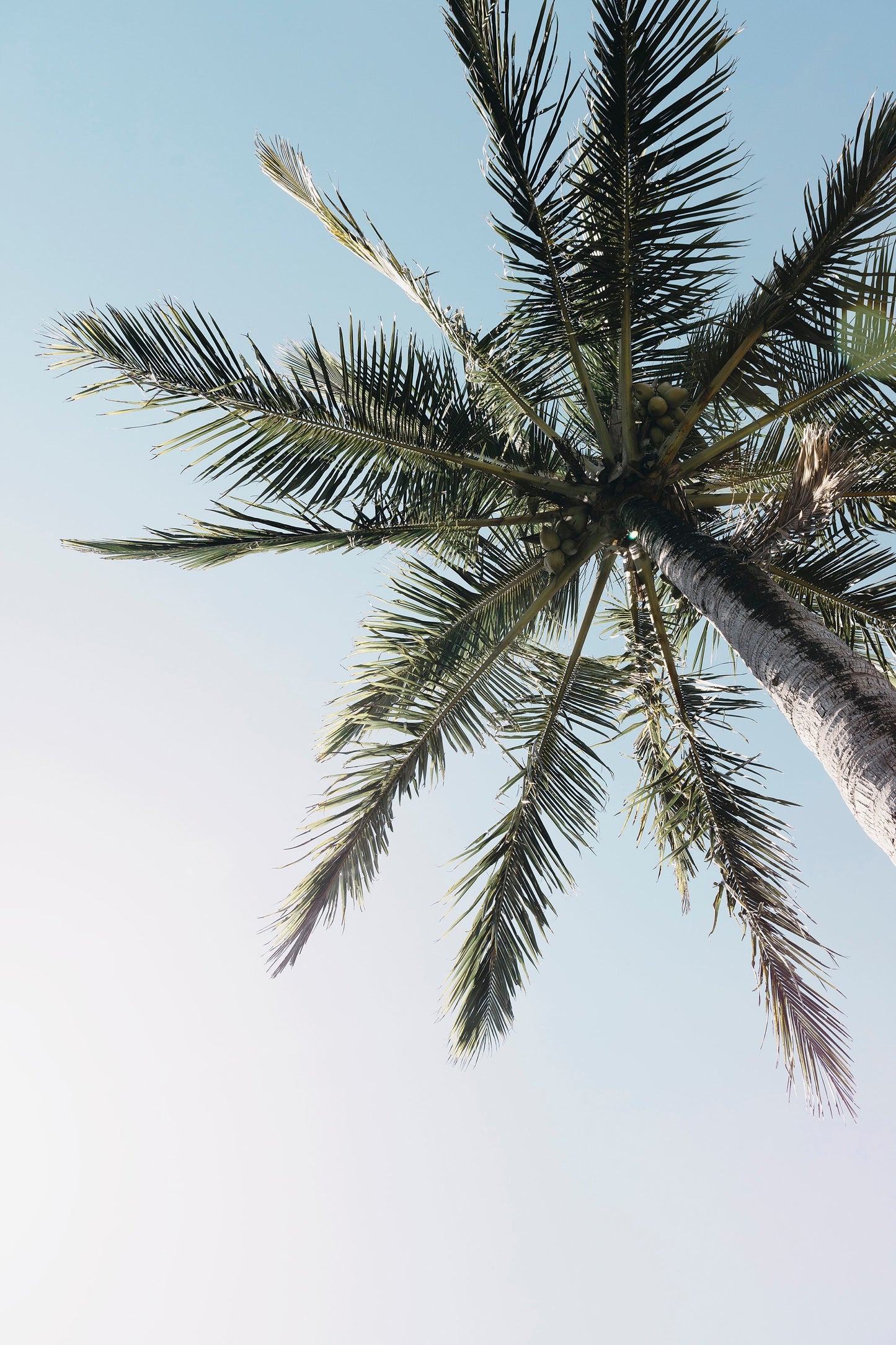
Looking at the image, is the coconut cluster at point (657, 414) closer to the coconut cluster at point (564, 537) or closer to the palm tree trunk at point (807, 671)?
the coconut cluster at point (564, 537)

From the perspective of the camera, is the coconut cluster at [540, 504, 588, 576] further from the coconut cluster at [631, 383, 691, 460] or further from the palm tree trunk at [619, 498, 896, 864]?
the palm tree trunk at [619, 498, 896, 864]

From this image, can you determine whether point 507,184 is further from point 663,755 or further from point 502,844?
point 502,844

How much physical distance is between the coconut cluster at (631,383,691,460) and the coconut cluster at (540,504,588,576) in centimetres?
51

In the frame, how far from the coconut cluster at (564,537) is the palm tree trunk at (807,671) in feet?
3.29

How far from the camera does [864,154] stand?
4297 millimetres

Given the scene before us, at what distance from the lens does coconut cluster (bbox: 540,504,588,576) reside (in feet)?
17.0

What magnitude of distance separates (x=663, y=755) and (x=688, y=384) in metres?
2.33

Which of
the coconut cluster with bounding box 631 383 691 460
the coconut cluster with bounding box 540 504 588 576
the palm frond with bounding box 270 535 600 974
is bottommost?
the palm frond with bounding box 270 535 600 974

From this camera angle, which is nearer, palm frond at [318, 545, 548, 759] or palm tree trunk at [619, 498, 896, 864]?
palm tree trunk at [619, 498, 896, 864]

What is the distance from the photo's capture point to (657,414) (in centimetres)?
511

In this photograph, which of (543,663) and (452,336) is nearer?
(452,336)

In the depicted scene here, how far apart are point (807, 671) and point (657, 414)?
254 cm

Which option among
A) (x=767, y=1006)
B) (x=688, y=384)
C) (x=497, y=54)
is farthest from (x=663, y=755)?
(x=497, y=54)

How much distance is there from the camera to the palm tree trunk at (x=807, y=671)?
264 cm
